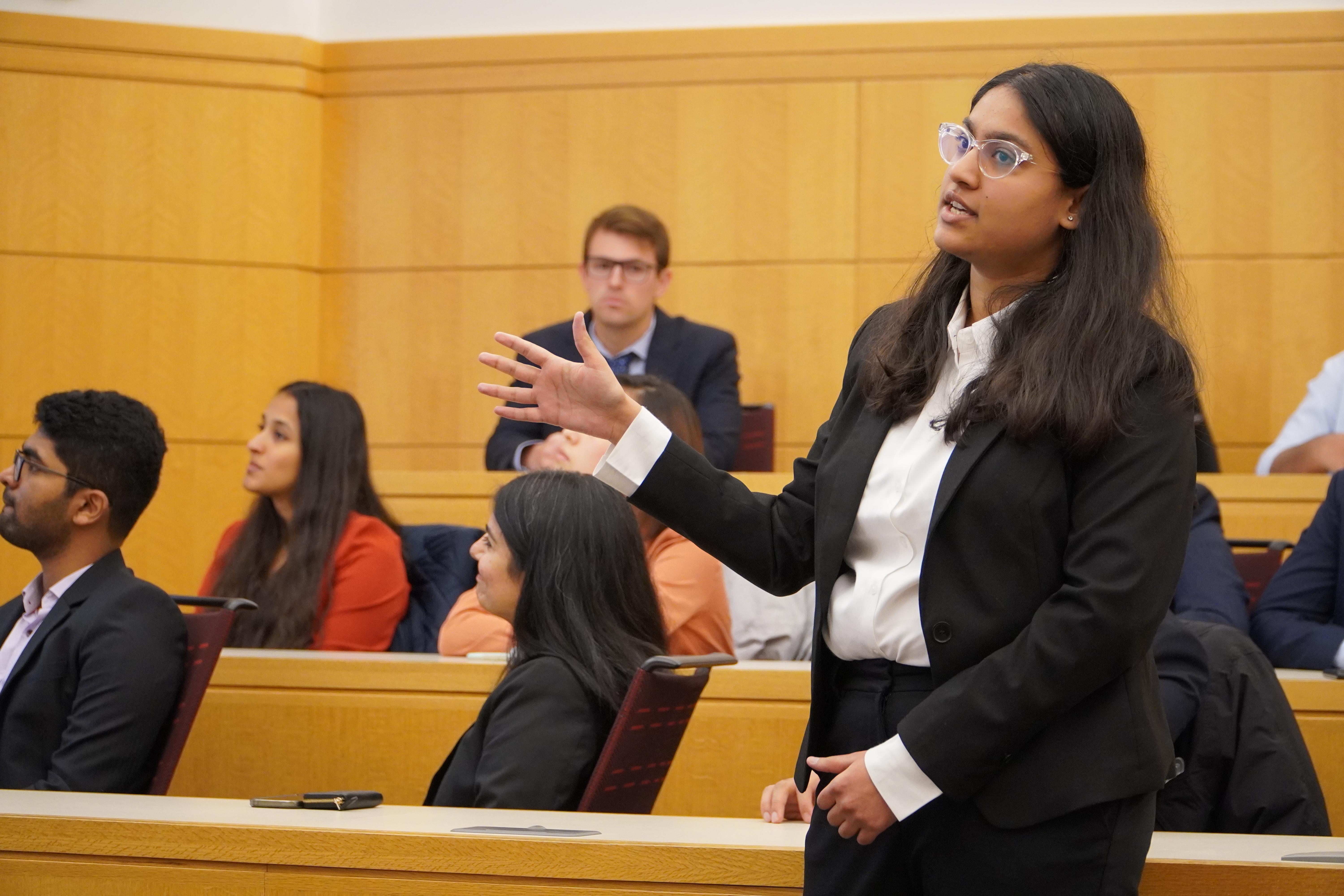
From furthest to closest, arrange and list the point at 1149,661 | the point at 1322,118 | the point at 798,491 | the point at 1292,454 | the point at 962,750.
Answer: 1. the point at 1322,118
2. the point at 1292,454
3. the point at 798,491
4. the point at 1149,661
5. the point at 962,750

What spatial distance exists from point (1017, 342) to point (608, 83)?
4216 mm

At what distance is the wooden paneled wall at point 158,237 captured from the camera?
509 cm

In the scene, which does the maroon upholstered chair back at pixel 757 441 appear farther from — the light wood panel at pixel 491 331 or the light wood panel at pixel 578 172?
the light wood panel at pixel 578 172

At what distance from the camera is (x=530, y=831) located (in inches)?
65.4

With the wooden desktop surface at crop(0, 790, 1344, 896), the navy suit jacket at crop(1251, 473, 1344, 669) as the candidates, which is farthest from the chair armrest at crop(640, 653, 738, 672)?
the navy suit jacket at crop(1251, 473, 1344, 669)

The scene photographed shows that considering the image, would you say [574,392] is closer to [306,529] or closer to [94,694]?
[94,694]

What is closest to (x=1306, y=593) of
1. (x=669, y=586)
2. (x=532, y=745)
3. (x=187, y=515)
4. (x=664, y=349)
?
(x=669, y=586)

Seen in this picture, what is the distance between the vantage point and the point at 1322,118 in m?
4.95

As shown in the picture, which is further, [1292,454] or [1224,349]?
[1224,349]

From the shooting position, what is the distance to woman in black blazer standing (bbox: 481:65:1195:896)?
125 centimetres

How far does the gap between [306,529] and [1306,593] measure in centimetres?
224

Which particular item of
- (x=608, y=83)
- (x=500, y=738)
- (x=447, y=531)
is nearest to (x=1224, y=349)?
(x=608, y=83)

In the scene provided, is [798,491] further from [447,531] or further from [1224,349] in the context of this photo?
[1224,349]

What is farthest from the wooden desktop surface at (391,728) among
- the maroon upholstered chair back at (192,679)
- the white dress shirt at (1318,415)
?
the white dress shirt at (1318,415)
